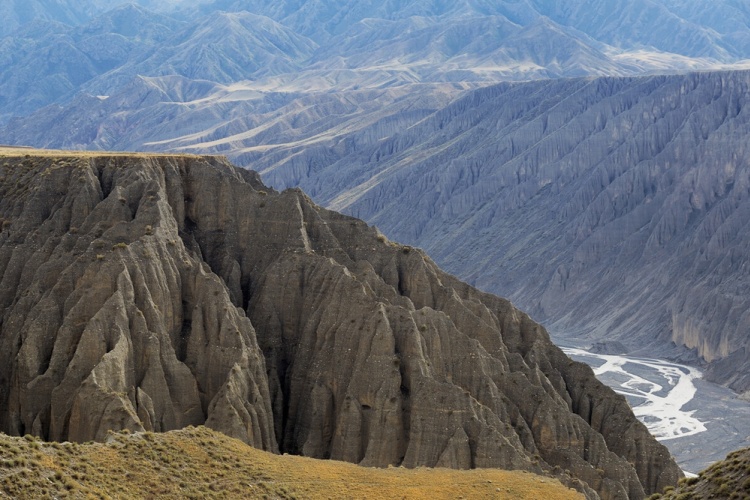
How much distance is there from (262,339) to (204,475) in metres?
27.1

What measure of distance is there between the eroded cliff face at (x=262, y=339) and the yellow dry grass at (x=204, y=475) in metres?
9.45

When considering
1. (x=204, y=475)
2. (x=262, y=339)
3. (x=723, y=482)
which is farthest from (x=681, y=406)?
(x=723, y=482)

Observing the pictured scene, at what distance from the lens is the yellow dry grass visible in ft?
116

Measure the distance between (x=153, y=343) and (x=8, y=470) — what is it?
971 inches

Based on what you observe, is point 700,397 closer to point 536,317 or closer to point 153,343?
point 536,317

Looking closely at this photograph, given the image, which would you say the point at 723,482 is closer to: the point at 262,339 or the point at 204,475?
the point at 204,475

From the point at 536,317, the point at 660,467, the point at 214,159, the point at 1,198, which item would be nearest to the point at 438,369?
the point at 660,467

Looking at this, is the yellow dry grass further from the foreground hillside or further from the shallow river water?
the shallow river water

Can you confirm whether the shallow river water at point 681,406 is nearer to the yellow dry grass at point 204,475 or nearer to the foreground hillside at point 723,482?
the yellow dry grass at point 204,475

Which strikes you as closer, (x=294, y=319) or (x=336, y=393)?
(x=336, y=393)

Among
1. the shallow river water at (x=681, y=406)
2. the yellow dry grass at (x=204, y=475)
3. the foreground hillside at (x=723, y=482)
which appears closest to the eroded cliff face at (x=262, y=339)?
the yellow dry grass at (x=204, y=475)

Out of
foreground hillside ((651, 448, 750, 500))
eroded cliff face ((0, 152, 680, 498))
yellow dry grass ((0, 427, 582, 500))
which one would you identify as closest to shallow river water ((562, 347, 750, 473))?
eroded cliff face ((0, 152, 680, 498))

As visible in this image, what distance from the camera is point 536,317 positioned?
197m

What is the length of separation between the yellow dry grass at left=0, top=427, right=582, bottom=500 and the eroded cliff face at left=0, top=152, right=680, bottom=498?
945 centimetres
